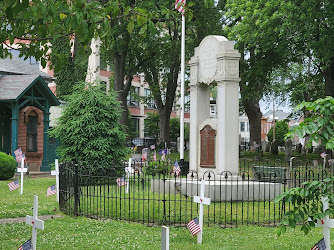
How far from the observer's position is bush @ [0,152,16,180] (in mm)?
22188

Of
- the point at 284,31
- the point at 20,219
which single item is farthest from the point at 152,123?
the point at 20,219

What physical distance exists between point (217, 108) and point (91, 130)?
574 cm

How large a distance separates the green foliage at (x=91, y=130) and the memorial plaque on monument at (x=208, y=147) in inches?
177

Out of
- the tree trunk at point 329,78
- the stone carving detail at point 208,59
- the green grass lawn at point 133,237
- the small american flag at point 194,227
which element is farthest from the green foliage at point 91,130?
the tree trunk at point 329,78

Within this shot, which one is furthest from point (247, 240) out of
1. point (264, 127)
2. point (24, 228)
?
point (264, 127)

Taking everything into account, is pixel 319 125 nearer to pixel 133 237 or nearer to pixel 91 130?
pixel 133 237

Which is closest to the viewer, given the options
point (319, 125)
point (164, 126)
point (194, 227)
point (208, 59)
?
point (319, 125)

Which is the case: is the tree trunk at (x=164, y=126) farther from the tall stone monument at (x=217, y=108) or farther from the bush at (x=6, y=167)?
the tall stone monument at (x=217, y=108)

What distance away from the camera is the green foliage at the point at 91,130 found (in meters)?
19.5

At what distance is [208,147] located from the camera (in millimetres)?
16094

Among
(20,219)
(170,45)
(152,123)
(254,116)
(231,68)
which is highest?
(170,45)

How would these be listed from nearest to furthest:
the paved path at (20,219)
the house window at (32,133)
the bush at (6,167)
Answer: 1. the paved path at (20,219)
2. the bush at (6,167)
3. the house window at (32,133)

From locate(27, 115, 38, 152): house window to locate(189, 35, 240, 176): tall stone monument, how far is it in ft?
49.4

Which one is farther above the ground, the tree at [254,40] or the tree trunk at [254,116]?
the tree at [254,40]
